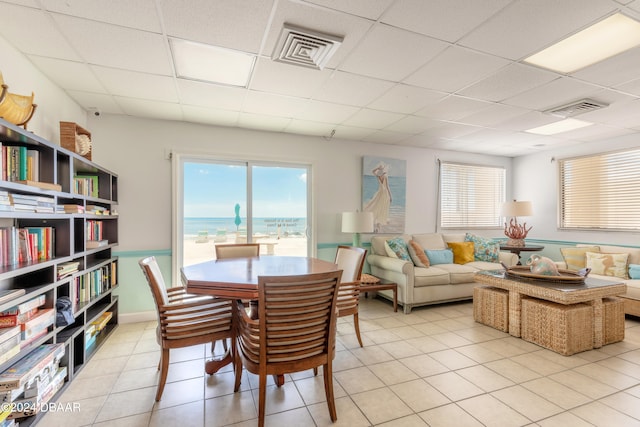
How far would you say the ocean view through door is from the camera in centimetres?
395

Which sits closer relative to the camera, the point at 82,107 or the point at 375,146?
the point at 82,107

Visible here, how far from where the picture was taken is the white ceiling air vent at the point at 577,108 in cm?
308

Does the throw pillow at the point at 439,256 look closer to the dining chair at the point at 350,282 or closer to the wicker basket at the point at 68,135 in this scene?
the dining chair at the point at 350,282

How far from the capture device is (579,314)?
2.70 m

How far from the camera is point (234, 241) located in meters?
4.15

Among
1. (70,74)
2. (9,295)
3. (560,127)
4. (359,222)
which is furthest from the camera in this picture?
(359,222)

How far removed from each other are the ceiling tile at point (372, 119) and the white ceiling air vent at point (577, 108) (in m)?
1.72

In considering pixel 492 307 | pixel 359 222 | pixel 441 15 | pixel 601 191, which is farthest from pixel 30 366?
pixel 601 191

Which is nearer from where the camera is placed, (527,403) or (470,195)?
(527,403)

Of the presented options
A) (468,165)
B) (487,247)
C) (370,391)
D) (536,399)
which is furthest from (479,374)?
(468,165)

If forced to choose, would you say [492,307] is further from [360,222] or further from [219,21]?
[219,21]

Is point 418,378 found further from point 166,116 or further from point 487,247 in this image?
point 166,116

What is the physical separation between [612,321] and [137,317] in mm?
5214

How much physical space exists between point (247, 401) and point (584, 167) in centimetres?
601
